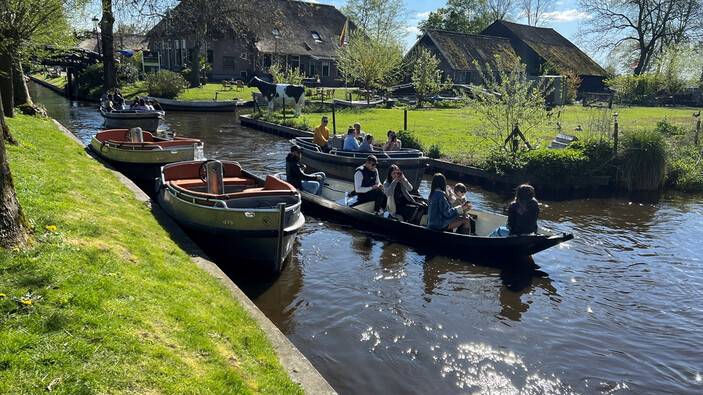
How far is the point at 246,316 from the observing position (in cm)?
601

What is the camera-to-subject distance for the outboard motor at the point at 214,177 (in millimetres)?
9758

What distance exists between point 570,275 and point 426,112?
2547cm

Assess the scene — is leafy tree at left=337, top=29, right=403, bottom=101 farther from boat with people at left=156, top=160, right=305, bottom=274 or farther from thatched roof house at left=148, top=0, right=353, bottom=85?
boat with people at left=156, top=160, right=305, bottom=274

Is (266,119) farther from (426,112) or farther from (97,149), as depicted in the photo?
(97,149)

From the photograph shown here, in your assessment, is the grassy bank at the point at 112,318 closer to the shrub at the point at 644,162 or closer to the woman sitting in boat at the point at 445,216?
the woman sitting in boat at the point at 445,216

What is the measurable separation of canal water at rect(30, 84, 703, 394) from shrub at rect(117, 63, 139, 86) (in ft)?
130

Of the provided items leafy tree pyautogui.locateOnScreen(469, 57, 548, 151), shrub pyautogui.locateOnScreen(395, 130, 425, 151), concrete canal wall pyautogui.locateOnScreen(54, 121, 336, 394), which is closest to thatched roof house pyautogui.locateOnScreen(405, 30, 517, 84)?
shrub pyautogui.locateOnScreen(395, 130, 425, 151)

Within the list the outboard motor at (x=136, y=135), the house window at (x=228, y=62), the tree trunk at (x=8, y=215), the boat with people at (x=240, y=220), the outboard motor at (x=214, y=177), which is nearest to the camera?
the tree trunk at (x=8, y=215)

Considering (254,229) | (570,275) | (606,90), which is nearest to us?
(254,229)

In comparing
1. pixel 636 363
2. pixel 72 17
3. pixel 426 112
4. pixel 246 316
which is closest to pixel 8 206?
pixel 246 316

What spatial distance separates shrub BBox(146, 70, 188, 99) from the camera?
37125 millimetres

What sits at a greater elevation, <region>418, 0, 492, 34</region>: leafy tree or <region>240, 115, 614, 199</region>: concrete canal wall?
<region>418, 0, 492, 34</region>: leafy tree

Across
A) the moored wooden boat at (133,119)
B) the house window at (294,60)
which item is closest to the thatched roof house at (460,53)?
the house window at (294,60)

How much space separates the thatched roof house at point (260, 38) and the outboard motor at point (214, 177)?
35.0 meters
